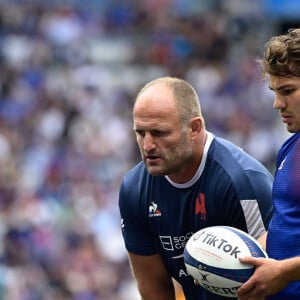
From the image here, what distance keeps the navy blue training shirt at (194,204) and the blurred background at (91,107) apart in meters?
5.62

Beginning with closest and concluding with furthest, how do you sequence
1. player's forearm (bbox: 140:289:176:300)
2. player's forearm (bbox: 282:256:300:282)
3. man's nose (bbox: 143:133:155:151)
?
player's forearm (bbox: 282:256:300:282), man's nose (bbox: 143:133:155:151), player's forearm (bbox: 140:289:176:300)

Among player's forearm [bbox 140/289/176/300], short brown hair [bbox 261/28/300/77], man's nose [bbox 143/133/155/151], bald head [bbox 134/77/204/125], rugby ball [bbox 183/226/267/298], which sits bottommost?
player's forearm [bbox 140/289/176/300]

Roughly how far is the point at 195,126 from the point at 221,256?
0.87 meters

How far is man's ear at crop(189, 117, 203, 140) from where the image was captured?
20.0ft

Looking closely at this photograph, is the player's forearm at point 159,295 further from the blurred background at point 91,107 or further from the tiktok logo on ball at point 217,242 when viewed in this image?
the blurred background at point 91,107

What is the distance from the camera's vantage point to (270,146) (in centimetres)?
1617

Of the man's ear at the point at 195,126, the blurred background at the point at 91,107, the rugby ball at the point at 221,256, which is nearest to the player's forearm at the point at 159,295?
the rugby ball at the point at 221,256

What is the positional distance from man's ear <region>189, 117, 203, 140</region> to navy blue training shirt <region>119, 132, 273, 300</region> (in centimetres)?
12

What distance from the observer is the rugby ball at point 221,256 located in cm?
545

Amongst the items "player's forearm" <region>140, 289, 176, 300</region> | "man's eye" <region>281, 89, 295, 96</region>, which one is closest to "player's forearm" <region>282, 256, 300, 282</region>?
"man's eye" <region>281, 89, 295, 96</region>

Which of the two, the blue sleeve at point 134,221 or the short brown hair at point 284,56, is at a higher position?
the short brown hair at point 284,56

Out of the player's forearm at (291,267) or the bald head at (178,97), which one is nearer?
the player's forearm at (291,267)

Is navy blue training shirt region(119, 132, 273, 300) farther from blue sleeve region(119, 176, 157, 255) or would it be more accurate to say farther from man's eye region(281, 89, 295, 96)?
man's eye region(281, 89, 295, 96)

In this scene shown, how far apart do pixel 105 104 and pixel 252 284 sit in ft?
40.2
